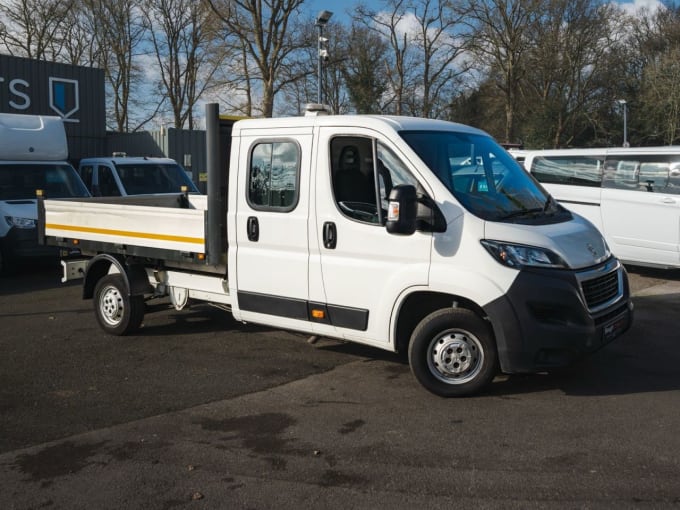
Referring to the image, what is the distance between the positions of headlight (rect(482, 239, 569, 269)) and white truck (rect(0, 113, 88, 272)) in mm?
9000

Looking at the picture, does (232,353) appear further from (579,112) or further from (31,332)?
(579,112)

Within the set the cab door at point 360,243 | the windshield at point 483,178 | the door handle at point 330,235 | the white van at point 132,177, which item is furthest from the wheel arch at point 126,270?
the white van at point 132,177

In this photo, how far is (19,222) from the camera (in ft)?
38.8

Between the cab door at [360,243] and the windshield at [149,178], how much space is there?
31.9ft

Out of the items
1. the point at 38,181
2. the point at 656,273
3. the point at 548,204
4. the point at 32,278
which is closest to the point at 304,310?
the point at 548,204

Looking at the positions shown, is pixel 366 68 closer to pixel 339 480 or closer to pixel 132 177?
pixel 132 177

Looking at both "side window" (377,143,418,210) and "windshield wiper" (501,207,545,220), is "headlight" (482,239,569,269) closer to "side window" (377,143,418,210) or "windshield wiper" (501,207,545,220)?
"windshield wiper" (501,207,545,220)

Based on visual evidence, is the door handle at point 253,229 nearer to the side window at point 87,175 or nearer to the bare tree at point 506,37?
the side window at point 87,175

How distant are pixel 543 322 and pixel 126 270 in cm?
446

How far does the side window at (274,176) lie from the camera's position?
A: 618 centimetres

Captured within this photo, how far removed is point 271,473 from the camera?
4.35 metres

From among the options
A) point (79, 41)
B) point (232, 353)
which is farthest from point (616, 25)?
point (232, 353)

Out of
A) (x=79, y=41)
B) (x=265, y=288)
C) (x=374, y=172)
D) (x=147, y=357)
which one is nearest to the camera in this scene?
(x=374, y=172)

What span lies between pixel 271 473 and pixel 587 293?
272 centimetres
